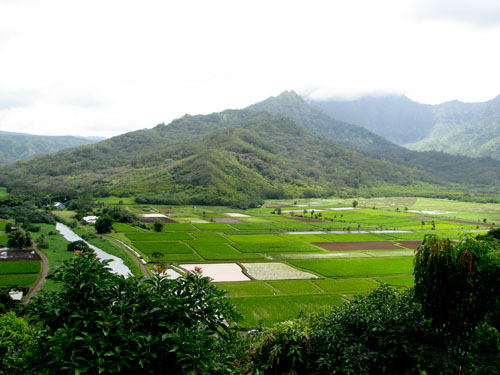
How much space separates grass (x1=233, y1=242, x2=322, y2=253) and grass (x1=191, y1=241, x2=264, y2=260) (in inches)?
83.8

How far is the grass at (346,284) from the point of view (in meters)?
40.9

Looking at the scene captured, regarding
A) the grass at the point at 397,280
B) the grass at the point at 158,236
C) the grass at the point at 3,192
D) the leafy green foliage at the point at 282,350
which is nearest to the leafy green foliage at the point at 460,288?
the leafy green foliage at the point at 282,350

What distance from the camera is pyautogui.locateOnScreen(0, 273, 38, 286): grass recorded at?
3799 cm

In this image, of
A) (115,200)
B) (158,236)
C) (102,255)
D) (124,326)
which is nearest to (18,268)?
(102,255)

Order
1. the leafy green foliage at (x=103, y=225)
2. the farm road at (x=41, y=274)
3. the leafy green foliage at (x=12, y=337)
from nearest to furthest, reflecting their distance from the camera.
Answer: the leafy green foliage at (x=12, y=337)
the farm road at (x=41, y=274)
the leafy green foliage at (x=103, y=225)

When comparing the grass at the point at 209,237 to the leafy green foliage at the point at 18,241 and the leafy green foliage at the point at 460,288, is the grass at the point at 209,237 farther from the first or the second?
the leafy green foliage at the point at 460,288

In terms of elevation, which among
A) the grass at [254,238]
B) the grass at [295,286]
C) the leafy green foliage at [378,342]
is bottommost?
the grass at [295,286]

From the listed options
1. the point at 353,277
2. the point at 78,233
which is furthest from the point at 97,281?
the point at 78,233

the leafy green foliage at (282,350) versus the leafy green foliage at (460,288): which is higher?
the leafy green foliage at (460,288)

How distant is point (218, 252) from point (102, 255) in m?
17.6

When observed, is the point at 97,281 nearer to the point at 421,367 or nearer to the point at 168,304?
the point at 168,304

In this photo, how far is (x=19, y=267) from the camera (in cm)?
4353

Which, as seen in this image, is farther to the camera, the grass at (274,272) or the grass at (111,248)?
the grass at (111,248)

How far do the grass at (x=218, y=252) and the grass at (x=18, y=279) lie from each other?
2223cm
